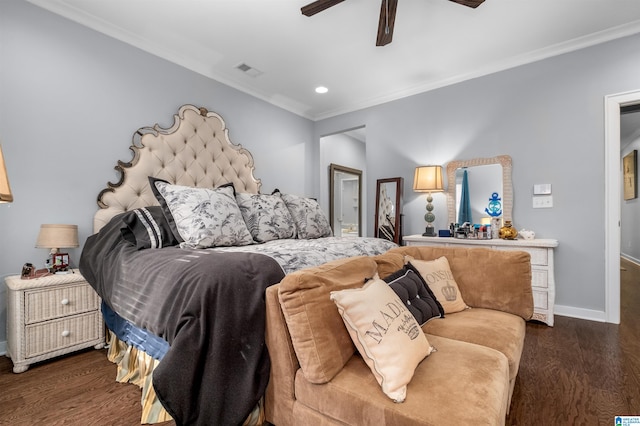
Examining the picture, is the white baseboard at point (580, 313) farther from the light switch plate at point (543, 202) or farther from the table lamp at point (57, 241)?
the table lamp at point (57, 241)

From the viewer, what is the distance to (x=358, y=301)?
117 cm

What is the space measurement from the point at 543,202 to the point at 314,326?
306 centimetres

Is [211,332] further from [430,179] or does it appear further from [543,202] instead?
[543,202]

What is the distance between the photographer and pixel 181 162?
3.01 metres

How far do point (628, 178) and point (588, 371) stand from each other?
6.41 metres

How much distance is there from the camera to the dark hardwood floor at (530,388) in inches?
59.1

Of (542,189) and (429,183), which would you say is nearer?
(542,189)

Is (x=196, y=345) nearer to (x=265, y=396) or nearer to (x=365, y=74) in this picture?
(x=265, y=396)

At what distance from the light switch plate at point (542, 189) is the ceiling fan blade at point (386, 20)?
217cm

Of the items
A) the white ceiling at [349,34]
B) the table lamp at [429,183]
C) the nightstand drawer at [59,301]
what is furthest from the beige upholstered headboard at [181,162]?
the table lamp at [429,183]

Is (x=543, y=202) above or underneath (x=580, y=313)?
above

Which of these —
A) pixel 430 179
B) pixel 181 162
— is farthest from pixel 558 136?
pixel 181 162

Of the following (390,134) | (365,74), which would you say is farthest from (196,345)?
(390,134)

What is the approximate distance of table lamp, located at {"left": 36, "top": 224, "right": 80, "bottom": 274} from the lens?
2.11 meters
